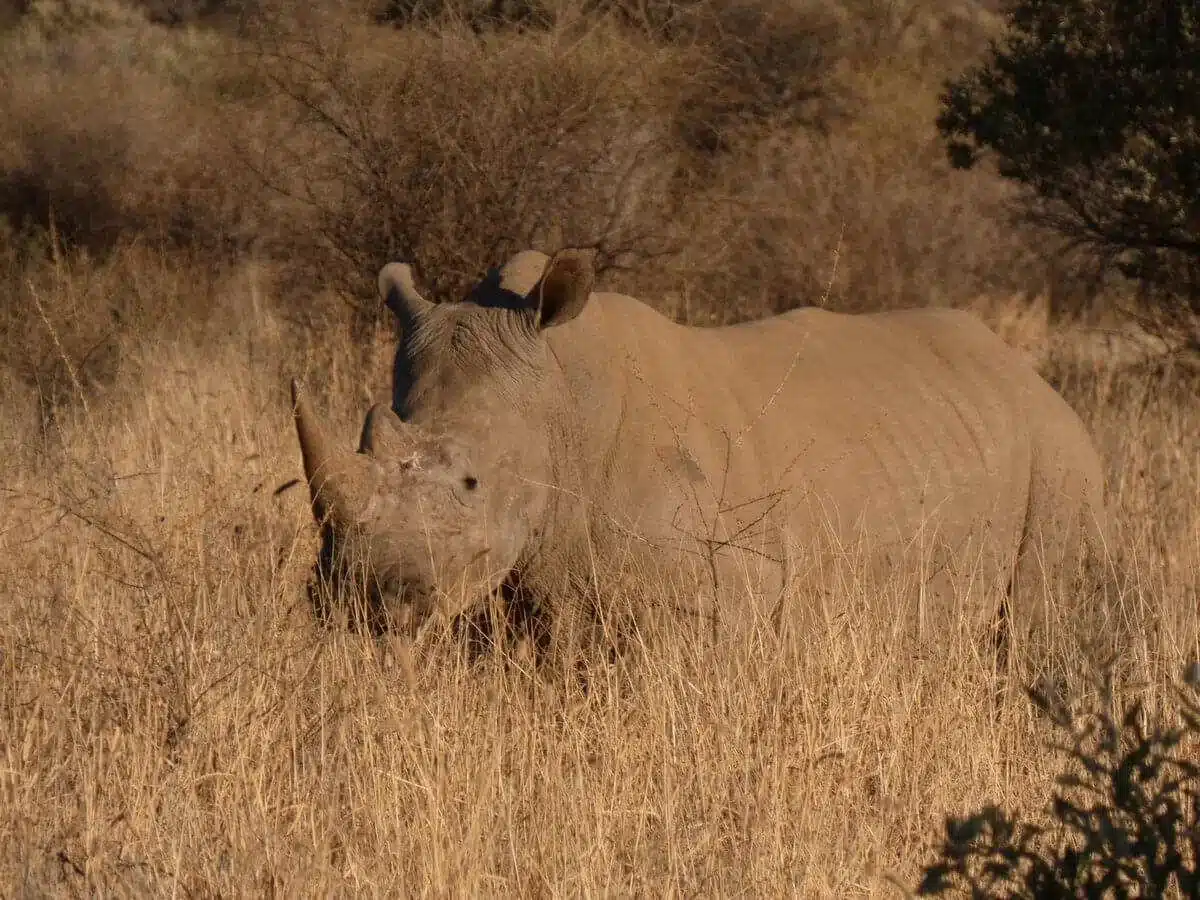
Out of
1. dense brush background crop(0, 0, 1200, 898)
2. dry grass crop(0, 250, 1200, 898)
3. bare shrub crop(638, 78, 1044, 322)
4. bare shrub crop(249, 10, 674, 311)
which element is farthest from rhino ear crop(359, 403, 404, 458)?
bare shrub crop(638, 78, 1044, 322)

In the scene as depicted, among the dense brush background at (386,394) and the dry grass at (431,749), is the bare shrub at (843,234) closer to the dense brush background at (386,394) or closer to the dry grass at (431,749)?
the dense brush background at (386,394)

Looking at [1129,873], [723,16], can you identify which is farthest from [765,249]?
[1129,873]

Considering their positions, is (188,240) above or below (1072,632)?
below

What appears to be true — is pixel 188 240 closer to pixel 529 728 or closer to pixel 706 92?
pixel 706 92

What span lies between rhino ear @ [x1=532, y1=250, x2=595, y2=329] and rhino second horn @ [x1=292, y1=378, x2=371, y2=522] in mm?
731

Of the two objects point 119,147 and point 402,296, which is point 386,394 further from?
point 119,147

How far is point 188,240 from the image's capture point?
48.7 ft

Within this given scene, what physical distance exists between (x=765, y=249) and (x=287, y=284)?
4013 millimetres

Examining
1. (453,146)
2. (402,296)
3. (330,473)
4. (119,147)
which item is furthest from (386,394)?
(119,147)

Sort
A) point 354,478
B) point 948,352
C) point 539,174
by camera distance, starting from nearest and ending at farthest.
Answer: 1. point 354,478
2. point 948,352
3. point 539,174

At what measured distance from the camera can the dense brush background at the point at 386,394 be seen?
3697 millimetres

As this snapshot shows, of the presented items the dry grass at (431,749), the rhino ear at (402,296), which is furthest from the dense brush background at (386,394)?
the rhino ear at (402,296)

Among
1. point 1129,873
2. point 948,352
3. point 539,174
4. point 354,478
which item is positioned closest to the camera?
point 1129,873

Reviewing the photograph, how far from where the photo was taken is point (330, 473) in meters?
4.54
